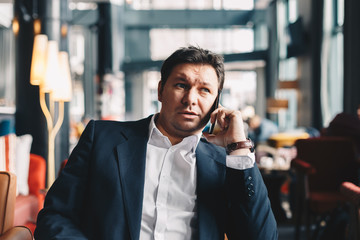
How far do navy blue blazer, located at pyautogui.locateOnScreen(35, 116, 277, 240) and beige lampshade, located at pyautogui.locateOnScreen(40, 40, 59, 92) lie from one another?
2511 millimetres

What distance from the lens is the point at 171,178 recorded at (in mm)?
1442

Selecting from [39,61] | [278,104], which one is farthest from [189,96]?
[278,104]

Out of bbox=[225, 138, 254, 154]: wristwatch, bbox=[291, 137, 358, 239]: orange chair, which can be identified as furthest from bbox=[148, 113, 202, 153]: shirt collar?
bbox=[291, 137, 358, 239]: orange chair

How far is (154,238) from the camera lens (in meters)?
1.38

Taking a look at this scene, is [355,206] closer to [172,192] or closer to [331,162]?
[172,192]

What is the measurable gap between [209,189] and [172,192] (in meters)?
0.13

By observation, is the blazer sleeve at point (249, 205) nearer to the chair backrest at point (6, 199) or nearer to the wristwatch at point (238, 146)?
the wristwatch at point (238, 146)

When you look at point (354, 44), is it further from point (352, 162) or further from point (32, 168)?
point (32, 168)

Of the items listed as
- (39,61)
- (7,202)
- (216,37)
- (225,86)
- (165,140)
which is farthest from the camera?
(216,37)

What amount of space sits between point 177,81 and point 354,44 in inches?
221

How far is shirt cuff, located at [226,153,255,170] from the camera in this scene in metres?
1.36

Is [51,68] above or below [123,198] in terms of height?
above

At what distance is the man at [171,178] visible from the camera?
4.44 ft

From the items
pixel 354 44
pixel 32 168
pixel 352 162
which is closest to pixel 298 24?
pixel 354 44
